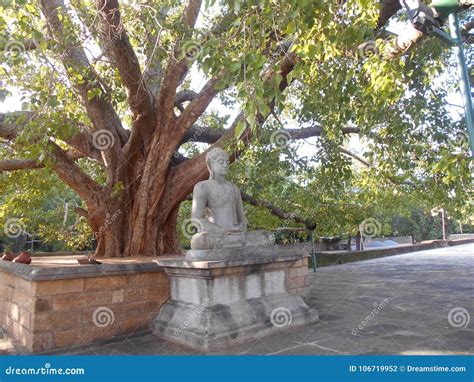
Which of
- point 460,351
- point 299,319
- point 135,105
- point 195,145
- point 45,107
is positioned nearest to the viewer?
point 460,351

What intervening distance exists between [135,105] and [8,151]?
3334mm

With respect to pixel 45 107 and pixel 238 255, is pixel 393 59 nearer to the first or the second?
pixel 238 255

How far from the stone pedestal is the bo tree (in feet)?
5.83

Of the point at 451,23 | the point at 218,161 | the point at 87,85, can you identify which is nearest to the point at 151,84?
the point at 87,85

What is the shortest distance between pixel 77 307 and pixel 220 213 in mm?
1991

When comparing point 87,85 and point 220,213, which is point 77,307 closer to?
point 220,213

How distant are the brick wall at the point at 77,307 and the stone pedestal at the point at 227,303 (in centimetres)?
27

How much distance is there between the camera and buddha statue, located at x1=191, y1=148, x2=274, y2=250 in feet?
16.0

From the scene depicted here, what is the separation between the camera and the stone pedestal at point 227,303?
4289mm

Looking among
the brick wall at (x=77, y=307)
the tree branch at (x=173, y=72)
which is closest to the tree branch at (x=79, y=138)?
the tree branch at (x=173, y=72)

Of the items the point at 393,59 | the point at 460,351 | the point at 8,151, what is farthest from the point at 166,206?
the point at 460,351

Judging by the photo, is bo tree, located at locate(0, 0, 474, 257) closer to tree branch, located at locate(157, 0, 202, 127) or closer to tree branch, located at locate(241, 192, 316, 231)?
tree branch, located at locate(157, 0, 202, 127)

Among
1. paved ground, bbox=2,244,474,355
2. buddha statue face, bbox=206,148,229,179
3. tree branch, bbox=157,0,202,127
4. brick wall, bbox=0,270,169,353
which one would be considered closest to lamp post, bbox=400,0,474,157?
paved ground, bbox=2,244,474,355

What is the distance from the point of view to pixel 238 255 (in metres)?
4.70
